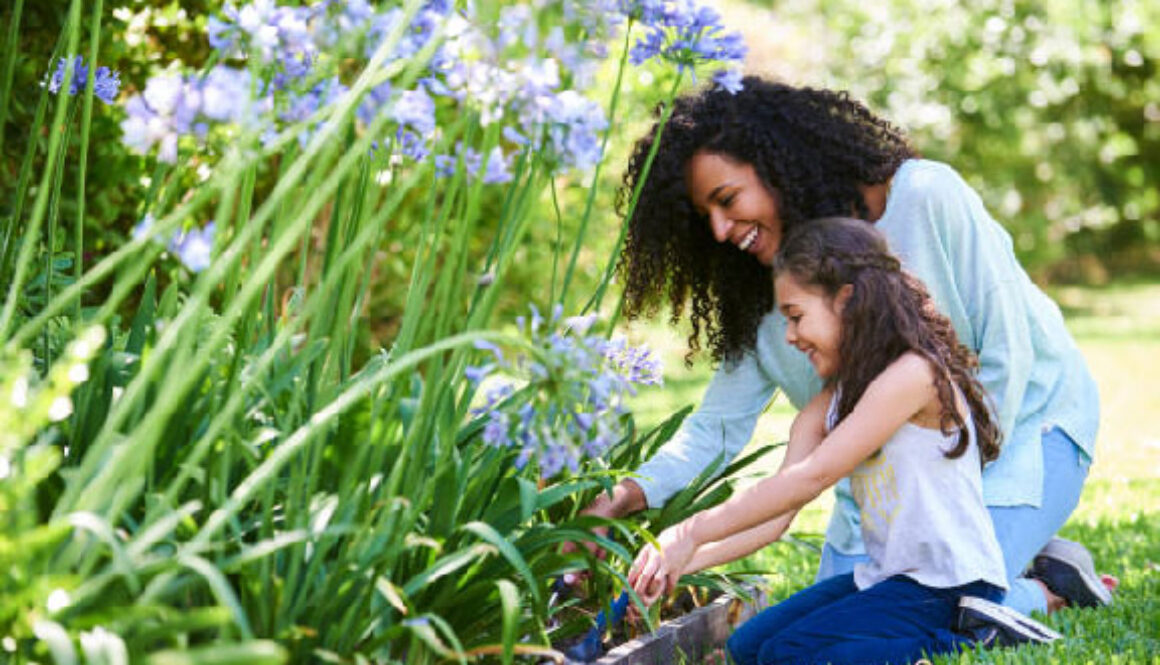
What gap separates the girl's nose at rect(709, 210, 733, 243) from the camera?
302 centimetres

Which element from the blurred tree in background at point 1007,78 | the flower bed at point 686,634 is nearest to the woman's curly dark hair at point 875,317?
the flower bed at point 686,634

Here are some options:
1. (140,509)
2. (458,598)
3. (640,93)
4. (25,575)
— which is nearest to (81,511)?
(25,575)

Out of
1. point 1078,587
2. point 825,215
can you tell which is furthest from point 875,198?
point 1078,587

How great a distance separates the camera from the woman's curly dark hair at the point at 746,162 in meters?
3.09

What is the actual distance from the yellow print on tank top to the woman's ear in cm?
31

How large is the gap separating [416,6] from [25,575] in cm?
77

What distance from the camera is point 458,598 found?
1977mm

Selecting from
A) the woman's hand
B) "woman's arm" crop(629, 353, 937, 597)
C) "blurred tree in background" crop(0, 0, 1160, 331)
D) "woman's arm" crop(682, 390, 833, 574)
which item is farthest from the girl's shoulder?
"blurred tree in background" crop(0, 0, 1160, 331)

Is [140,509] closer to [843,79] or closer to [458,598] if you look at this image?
[458,598]

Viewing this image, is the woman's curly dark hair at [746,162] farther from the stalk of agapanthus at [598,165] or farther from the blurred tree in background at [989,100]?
the blurred tree in background at [989,100]

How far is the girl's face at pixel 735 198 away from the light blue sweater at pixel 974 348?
0.26 meters

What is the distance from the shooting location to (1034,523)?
3.10 m

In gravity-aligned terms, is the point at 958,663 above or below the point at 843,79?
below

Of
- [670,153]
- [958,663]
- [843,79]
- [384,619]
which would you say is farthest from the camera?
[843,79]
